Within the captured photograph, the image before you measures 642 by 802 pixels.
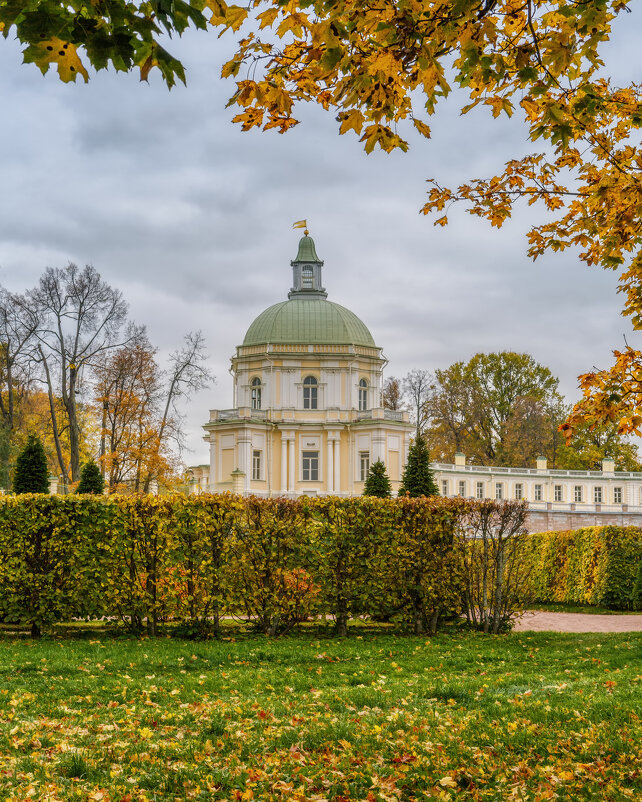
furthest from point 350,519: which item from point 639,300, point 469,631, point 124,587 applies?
point 639,300

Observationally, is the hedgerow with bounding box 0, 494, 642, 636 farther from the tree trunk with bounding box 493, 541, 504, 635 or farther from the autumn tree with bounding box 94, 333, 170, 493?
the autumn tree with bounding box 94, 333, 170, 493

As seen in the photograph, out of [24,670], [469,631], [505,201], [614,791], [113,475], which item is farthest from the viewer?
[113,475]

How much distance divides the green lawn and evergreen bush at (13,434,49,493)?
14.6m

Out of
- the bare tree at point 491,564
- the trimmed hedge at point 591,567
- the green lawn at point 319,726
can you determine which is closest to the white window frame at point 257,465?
the trimmed hedge at point 591,567

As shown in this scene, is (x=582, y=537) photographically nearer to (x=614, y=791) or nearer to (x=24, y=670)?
(x=24, y=670)

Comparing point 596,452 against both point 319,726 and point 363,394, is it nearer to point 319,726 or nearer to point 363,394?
point 363,394

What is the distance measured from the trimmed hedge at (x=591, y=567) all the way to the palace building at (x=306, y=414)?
30.6 m

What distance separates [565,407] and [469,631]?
52455 mm

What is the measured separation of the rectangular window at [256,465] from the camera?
186ft

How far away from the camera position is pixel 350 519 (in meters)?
14.6

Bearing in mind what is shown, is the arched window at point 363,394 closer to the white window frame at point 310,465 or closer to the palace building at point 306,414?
the palace building at point 306,414

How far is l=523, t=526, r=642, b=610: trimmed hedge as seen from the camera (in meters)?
20.4

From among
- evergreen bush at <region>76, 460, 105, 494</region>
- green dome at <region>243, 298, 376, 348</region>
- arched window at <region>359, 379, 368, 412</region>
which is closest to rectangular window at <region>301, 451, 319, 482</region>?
arched window at <region>359, 379, 368, 412</region>

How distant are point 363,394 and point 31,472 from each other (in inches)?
1435
